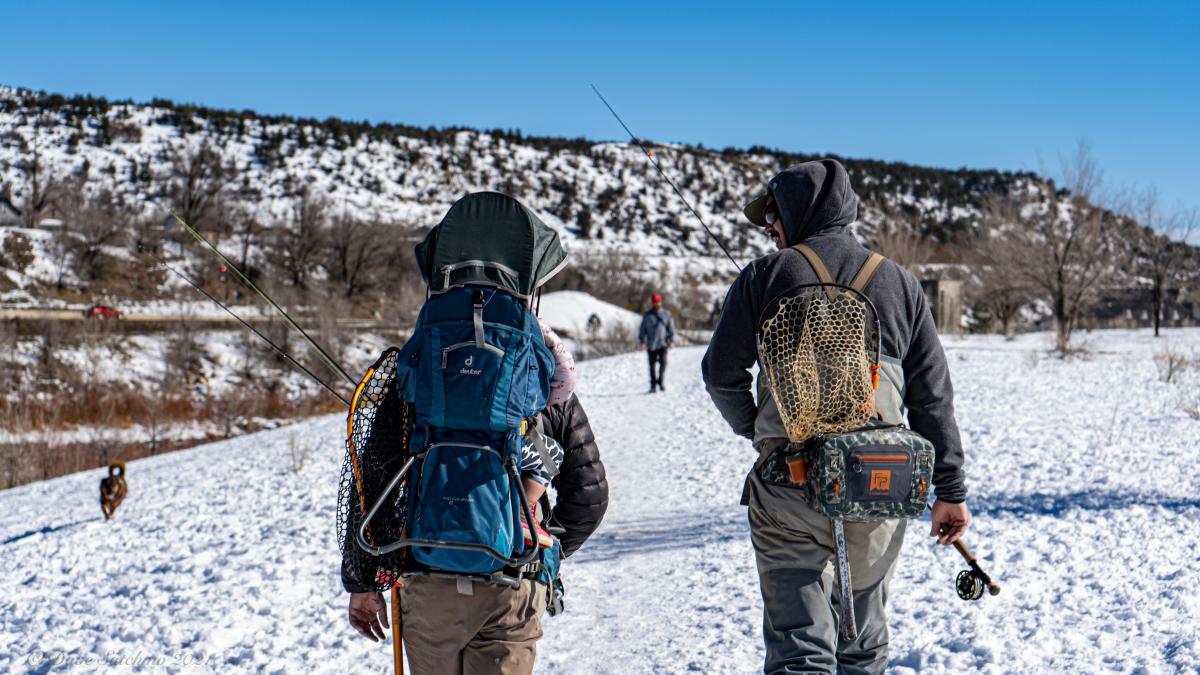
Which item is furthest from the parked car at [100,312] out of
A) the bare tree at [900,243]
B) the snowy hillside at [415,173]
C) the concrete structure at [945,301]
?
the snowy hillside at [415,173]

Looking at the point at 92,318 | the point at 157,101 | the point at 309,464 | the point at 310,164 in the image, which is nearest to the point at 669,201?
the point at 310,164

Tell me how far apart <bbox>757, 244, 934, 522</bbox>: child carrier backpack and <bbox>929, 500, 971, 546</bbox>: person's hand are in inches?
13.7

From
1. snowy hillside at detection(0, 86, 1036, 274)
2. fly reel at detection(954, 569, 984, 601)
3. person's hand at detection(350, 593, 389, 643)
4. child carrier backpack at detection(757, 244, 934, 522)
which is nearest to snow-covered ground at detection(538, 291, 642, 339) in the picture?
fly reel at detection(954, 569, 984, 601)

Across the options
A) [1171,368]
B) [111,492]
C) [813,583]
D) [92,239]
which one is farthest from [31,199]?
[813,583]

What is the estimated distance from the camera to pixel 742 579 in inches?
249

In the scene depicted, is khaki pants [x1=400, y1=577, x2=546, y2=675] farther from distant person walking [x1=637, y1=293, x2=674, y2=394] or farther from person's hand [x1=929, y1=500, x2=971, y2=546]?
distant person walking [x1=637, y1=293, x2=674, y2=394]

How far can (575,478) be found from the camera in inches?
106

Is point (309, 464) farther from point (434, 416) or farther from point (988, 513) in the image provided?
point (434, 416)

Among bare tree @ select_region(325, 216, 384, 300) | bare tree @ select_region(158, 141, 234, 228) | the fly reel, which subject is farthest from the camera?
bare tree @ select_region(158, 141, 234, 228)

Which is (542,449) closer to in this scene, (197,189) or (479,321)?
(479,321)

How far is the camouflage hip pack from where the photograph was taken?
8.81 feet

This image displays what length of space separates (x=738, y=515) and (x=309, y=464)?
7.57 m

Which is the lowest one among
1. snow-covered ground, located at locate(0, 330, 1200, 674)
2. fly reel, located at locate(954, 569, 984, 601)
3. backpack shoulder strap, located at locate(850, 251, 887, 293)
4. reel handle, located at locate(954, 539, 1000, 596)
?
snow-covered ground, located at locate(0, 330, 1200, 674)

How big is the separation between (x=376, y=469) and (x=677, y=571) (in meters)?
4.60
